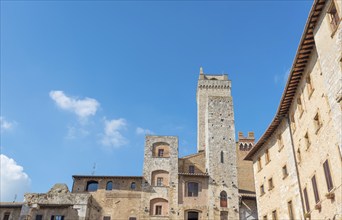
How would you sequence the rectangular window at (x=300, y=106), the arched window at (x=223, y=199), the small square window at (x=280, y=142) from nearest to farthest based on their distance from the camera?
the rectangular window at (x=300, y=106) < the small square window at (x=280, y=142) < the arched window at (x=223, y=199)

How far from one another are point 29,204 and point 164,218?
15.1m

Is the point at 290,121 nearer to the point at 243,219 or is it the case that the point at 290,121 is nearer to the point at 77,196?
the point at 243,219

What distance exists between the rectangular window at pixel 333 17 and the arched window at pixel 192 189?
29.1m

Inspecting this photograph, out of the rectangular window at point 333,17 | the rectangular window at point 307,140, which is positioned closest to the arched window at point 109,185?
the rectangular window at point 307,140

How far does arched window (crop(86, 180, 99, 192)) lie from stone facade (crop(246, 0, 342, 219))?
837 inches

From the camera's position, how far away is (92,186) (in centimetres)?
4016

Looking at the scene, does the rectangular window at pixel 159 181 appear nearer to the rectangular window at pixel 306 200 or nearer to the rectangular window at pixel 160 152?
the rectangular window at pixel 160 152

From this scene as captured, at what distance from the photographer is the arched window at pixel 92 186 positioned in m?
39.9

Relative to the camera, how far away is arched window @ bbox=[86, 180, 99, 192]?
131 ft

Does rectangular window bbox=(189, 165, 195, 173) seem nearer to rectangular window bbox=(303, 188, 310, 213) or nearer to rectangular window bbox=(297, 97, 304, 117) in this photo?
rectangular window bbox=(297, 97, 304, 117)

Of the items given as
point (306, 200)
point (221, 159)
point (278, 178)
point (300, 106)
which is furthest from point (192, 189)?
point (300, 106)

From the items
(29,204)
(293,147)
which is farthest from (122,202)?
(293,147)

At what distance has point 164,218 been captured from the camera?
38.0 m

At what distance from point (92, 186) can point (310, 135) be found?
29.0 metres
